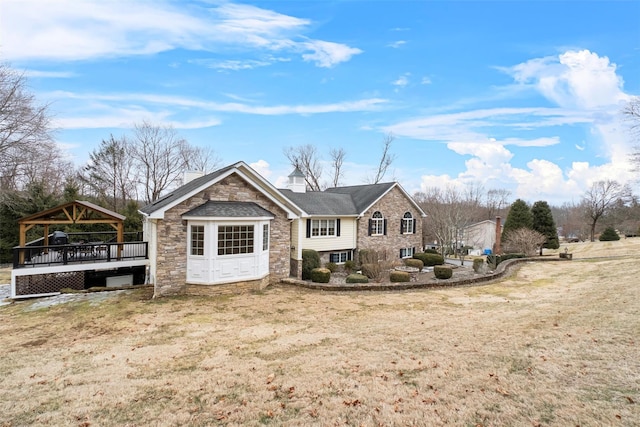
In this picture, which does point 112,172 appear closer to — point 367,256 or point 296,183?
point 296,183

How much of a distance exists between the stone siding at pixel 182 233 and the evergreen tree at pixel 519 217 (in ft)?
73.9

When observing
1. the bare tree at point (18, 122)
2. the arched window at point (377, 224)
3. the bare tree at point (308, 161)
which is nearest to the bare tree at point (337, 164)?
the bare tree at point (308, 161)

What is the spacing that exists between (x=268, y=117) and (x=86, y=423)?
2445 cm

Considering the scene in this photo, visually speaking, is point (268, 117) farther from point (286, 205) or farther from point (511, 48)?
point (511, 48)

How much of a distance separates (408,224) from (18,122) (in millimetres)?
28443

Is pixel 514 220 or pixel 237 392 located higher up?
pixel 514 220

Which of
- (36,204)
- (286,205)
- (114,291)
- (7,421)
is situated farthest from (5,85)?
(7,421)

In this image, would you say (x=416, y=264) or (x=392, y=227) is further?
(x=392, y=227)

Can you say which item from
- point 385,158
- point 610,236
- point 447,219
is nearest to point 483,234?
point 447,219

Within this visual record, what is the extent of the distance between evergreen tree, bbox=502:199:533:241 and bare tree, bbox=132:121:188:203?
3531 cm

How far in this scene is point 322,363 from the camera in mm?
6430

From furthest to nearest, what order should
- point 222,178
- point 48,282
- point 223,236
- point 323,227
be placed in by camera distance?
1. point 323,227
2. point 48,282
3. point 222,178
4. point 223,236

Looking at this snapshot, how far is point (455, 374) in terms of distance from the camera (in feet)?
18.7

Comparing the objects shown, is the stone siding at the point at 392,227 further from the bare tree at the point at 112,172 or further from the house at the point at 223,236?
the bare tree at the point at 112,172
